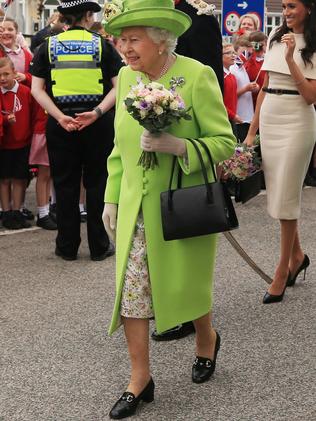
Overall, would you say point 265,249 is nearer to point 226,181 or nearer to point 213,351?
point 226,181

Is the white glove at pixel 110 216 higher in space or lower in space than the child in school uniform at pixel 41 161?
higher

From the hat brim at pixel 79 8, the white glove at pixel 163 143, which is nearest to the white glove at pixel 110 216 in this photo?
the white glove at pixel 163 143

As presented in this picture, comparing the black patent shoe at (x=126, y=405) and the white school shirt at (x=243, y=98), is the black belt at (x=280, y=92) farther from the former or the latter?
the white school shirt at (x=243, y=98)

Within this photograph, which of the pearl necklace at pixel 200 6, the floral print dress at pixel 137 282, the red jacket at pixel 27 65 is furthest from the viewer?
the red jacket at pixel 27 65

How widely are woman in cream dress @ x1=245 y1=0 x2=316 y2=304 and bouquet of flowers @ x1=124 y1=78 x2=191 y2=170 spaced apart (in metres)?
1.83

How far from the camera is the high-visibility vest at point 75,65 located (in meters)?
6.14

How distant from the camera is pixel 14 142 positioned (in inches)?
304

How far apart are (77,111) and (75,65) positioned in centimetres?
35

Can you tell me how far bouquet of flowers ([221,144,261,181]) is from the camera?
16.3ft

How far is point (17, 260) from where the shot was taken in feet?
21.6

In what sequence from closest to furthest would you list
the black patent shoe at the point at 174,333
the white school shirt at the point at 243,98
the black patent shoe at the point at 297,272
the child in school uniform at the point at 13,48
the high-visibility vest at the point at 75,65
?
the black patent shoe at the point at 174,333, the black patent shoe at the point at 297,272, the high-visibility vest at the point at 75,65, the child in school uniform at the point at 13,48, the white school shirt at the point at 243,98

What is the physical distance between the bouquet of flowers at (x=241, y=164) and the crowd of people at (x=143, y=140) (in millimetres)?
178

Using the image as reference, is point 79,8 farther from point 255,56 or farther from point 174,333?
point 255,56

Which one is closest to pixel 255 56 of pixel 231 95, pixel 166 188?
pixel 231 95
